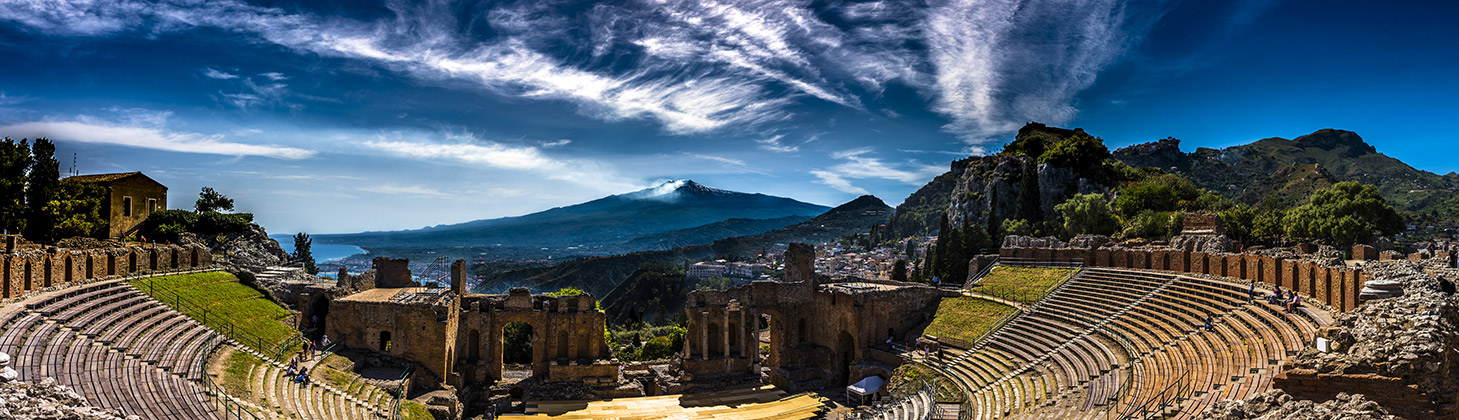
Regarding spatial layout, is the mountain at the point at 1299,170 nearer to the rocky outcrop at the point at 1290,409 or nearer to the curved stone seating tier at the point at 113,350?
the rocky outcrop at the point at 1290,409

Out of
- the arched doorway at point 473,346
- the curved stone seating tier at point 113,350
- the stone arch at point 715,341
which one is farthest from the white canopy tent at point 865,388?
the curved stone seating tier at point 113,350

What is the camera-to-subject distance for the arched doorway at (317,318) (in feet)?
110

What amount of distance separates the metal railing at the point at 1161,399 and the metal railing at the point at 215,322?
28.8 m

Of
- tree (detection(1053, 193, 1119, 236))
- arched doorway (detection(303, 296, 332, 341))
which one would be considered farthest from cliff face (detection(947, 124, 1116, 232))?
arched doorway (detection(303, 296, 332, 341))

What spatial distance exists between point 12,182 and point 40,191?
4.97 ft

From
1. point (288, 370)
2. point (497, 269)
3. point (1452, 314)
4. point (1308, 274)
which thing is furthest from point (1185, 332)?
point (497, 269)

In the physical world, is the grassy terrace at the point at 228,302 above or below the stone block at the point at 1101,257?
below

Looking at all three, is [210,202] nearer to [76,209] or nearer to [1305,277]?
[76,209]

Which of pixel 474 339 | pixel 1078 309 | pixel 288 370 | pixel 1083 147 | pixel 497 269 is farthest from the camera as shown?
pixel 497 269

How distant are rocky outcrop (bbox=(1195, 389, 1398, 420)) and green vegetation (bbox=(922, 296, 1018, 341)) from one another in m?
19.4

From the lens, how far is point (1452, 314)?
15195 mm

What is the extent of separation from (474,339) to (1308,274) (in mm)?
35763

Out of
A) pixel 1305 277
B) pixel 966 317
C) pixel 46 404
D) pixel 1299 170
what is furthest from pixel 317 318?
pixel 1299 170

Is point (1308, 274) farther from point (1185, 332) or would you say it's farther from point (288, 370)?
point (288, 370)
